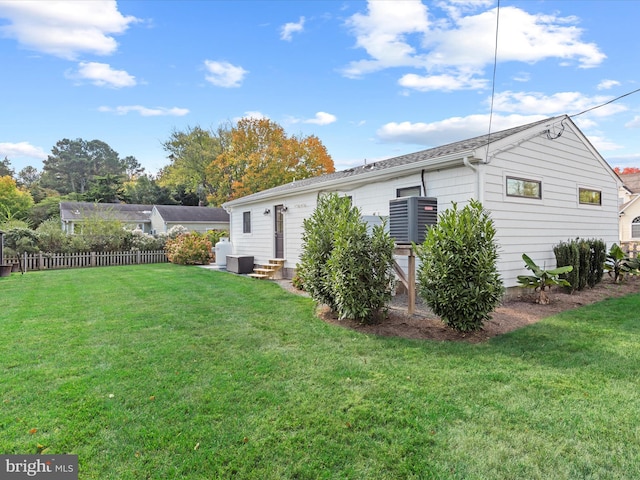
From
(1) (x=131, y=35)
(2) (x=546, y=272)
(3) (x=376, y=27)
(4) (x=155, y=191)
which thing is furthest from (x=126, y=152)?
(2) (x=546, y=272)

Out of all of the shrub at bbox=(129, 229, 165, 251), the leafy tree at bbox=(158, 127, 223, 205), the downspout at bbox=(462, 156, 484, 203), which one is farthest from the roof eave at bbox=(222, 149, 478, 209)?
the leafy tree at bbox=(158, 127, 223, 205)

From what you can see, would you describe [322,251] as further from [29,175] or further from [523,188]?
[29,175]

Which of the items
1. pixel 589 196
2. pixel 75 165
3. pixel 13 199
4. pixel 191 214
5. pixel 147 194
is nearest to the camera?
pixel 589 196

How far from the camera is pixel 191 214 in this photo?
30500mm

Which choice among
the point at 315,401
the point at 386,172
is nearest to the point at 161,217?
the point at 386,172

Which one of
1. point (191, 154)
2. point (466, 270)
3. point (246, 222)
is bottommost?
point (466, 270)

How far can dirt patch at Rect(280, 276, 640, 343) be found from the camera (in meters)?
4.73

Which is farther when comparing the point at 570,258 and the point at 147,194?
the point at 147,194

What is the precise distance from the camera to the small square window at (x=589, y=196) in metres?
8.50

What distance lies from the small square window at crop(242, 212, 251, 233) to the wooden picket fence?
6.05 meters

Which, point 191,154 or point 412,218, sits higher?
point 191,154

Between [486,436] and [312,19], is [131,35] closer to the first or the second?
[312,19]

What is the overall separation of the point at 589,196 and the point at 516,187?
3.43 meters

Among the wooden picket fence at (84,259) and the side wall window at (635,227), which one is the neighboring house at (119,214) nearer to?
the wooden picket fence at (84,259)
